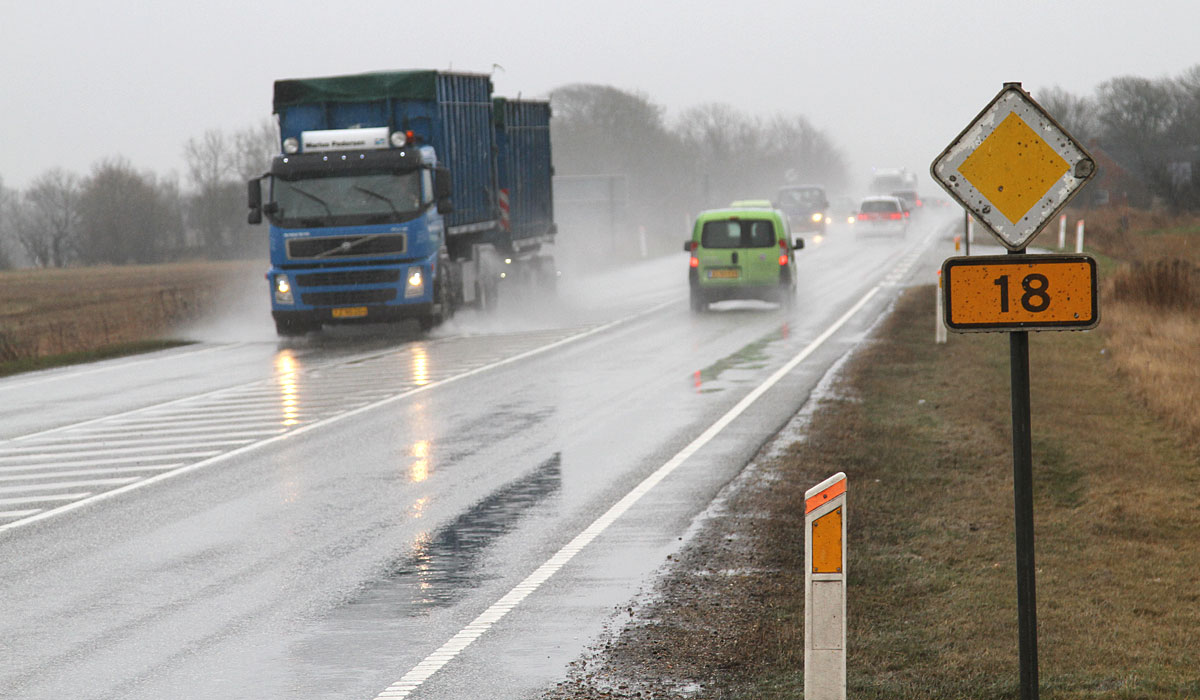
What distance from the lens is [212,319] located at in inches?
1215

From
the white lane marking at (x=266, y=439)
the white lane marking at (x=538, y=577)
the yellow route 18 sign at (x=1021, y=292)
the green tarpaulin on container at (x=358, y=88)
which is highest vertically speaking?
the green tarpaulin on container at (x=358, y=88)

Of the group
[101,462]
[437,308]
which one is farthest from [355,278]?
[101,462]

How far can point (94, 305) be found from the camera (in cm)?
4509

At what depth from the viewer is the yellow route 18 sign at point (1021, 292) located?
522 cm

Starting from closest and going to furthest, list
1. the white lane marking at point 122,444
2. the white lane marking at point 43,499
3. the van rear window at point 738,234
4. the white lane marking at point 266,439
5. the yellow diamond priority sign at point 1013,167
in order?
the yellow diamond priority sign at point 1013,167 → the white lane marking at point 266,439 → the white lane marking at point 43,499 → the white lane marking at point 122,444 → the van rear window at point 738,234

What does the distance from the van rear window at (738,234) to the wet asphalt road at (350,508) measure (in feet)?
20.5

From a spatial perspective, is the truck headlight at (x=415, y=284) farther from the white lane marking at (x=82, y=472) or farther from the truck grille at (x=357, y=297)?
the white lane marking at (x=82, y=472)

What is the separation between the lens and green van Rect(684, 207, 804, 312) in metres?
28.1

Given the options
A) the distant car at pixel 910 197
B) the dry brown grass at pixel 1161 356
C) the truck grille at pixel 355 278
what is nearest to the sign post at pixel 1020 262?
the dry brown grass at pixel 1161 356

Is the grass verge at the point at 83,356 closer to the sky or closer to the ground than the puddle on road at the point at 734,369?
closer to the sky

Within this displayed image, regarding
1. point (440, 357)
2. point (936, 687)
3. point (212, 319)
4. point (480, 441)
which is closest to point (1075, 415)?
point (480, 441)

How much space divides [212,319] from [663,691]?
26.5 metres

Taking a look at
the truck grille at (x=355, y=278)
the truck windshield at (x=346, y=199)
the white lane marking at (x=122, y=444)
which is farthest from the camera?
the truck grille at (x=355, y=278)

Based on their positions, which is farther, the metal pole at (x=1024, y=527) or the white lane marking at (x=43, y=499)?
the white lane marking at (x=43, y=499)
